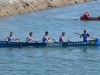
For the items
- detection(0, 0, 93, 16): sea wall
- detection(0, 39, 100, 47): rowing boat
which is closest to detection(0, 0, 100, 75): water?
detection(0, 39, 100, 47): rowing boat

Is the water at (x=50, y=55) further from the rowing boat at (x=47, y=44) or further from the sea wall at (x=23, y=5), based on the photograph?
the sea wall at (x=23, y=5)

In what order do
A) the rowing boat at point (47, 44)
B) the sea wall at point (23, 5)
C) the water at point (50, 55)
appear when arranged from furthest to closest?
1. the sea wall at point (23, 5)
2. the rowing boat at point (47, 44)
3. the water at point (50, 55)

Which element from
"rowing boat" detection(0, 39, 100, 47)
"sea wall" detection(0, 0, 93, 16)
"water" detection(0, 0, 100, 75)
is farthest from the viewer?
"sea wall" detection(0, 0, 93, 16)

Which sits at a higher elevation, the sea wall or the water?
the sea wall

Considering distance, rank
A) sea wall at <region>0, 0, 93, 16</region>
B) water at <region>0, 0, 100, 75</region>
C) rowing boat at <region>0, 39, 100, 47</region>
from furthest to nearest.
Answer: sea wall at <region>0, 0, 93, 16</region> → rowing boat at <region>0, 39, 100, 47</region> → water at <region>0, 0, 100, 75</region>

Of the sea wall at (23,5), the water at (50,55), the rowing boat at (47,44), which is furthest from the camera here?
the sea wall at (23,5)

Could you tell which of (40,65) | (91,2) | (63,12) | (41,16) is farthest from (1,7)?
(40,65)

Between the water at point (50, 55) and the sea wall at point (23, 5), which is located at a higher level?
the sea wall at point (23, 5)

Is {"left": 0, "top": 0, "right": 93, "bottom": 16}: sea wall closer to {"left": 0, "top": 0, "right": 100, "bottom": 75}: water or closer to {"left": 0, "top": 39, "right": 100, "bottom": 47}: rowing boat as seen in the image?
Answer: {"left": 0, "top": 0, "right": 100, "bottom": 75}: water

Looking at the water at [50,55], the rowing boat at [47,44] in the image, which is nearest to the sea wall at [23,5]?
the water at [50,55]

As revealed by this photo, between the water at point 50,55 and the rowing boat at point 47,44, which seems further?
the rowing boat at point 47,44

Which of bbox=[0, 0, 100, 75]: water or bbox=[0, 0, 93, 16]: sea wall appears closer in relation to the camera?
Answer: bbox=[0, 0, 100, 75]: water

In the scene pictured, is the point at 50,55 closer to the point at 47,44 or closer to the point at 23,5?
the point at 47,44

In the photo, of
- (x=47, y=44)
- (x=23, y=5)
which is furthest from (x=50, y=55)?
(x=23, y=5)
